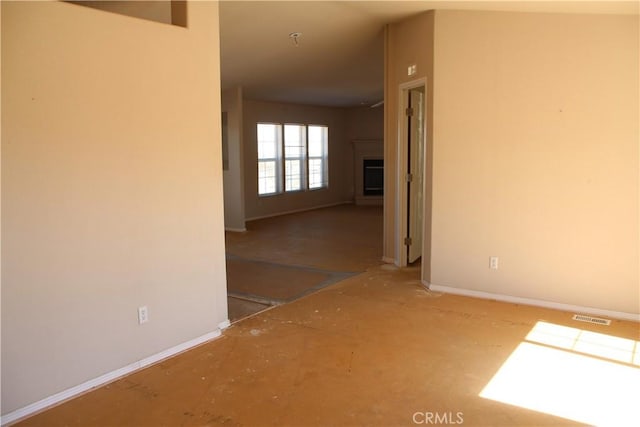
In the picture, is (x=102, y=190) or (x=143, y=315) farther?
(x=143, y=315)

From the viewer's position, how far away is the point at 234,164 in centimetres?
828

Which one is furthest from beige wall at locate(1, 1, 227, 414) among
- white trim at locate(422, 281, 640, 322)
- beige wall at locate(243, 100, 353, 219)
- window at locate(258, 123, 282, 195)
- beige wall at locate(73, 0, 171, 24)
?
window at locate(258, 123, 282, 195)

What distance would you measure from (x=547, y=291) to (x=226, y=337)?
8.62 ft

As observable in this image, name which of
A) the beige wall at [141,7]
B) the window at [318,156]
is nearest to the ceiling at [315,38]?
the beige wall at [141,7]

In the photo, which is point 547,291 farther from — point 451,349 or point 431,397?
point 431,397

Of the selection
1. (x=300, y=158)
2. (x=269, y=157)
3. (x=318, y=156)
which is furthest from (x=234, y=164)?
(x=318, y=156)

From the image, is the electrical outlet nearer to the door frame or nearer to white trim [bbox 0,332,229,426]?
white trim [bbox 0,332,229,426]

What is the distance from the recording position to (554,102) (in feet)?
12.9

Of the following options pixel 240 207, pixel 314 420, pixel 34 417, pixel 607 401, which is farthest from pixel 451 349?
pixel 240 207

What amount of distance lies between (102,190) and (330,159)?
30.2 feet

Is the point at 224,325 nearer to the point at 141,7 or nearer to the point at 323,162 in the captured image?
the point at 141,7

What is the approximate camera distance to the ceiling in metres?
4.06

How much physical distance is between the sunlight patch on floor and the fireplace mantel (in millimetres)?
8592

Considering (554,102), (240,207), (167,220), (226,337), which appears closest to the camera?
(167,220)
